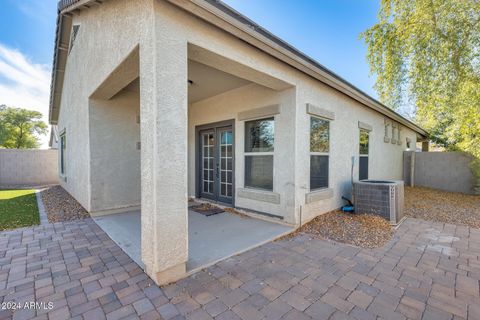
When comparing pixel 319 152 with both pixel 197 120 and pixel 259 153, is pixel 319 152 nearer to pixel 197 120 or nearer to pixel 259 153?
pixel 259 153

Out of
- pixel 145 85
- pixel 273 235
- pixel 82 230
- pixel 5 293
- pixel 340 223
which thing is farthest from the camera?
pixel 340 223

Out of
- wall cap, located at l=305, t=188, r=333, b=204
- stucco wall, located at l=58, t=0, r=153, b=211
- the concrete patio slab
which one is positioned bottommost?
the concrete patio slab

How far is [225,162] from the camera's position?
6.13 meters

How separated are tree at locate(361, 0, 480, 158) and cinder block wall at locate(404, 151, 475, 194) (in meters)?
1.08

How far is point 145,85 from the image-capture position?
2498 mm

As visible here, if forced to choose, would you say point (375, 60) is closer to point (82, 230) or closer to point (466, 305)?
point (466, 305)

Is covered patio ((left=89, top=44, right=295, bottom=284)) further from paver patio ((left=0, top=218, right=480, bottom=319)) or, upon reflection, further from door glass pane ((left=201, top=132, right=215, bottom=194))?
paver patio ((left=0, top=218, right=480, bottom=319))

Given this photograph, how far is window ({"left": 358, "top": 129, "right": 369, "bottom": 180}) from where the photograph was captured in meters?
6.90

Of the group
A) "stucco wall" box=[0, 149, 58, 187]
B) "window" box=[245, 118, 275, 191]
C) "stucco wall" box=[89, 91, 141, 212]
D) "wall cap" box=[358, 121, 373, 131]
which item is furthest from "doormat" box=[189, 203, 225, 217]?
"stucco wall" box=[0, 149, 58, 187]

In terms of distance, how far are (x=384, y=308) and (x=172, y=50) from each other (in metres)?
3.54

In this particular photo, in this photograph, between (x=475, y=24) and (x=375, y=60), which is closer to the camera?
(x=475, y=24)

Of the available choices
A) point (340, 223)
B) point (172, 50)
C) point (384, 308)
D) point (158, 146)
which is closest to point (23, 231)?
point (158, 146)

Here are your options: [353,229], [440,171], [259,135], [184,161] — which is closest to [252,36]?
[184,161]

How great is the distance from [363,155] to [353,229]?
11.7 ft
